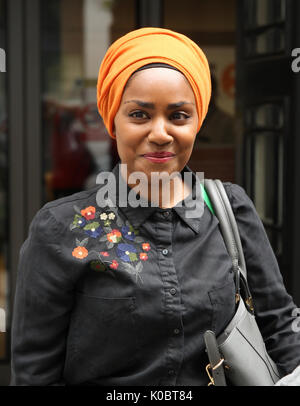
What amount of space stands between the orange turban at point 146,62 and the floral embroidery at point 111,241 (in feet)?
0.70

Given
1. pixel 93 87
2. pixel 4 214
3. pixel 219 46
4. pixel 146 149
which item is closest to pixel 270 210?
pixel 219 46

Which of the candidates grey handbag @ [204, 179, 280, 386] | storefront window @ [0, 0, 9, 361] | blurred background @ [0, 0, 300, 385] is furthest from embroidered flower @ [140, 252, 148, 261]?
storefront window @ [0, 0, 9, 361]

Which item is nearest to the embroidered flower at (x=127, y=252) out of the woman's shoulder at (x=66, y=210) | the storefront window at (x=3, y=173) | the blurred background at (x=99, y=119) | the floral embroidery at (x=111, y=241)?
the floral embroidery at (x=111, y=241)

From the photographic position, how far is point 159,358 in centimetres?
136

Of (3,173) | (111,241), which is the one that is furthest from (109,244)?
(3,173)

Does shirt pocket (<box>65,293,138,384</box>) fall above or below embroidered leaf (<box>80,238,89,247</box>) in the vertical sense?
below

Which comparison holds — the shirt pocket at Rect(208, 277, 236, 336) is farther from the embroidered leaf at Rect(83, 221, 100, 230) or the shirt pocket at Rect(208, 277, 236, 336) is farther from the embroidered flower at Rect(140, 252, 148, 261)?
the embroidered leaf at Rect(83, 221, 100, 230)

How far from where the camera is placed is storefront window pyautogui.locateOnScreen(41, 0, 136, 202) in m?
3.69

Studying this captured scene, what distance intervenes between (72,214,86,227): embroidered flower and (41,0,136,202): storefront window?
2.34 m

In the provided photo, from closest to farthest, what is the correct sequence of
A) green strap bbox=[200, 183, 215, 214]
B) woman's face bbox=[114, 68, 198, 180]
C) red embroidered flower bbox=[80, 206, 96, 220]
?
woman's face bbox=[114, 68, 198, 180], red embroidered flower bbox=[80, 206, 96, 220], green strap bbox=[200, 183, 215, 214]

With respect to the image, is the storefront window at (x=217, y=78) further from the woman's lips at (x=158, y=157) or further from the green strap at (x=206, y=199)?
the woman's lips at (x=158, y=157)

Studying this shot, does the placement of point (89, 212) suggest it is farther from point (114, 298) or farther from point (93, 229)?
point (114, 298)

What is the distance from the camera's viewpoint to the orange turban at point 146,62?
1329mm

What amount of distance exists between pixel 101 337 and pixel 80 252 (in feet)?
0.64
